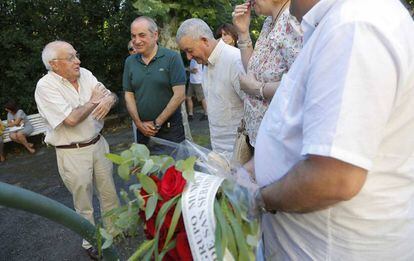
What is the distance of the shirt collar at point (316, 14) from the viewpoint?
1.06 metres

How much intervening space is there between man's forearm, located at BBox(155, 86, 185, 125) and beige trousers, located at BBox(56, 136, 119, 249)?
63 cm

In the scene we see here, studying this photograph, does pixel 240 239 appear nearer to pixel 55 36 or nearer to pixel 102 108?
pixel 102 108

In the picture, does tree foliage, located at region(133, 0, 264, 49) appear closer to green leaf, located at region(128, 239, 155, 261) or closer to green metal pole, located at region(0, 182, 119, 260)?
green metal pole, located at region(0, 182, 119, 260)

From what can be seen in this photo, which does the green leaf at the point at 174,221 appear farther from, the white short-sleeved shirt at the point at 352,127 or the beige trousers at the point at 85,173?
the beige trousers at the point at 85,173

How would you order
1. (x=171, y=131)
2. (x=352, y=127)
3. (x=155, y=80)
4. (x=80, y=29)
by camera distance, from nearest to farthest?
(x=352, y=127) → (x=155, y=80) → (x=171, y=131) → (x=80, y=29)

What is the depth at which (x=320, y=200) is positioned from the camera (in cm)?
100

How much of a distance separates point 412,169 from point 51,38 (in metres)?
8.63

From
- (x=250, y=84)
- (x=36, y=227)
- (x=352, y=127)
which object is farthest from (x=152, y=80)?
(x=352, y=127)

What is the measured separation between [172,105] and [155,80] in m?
0.31

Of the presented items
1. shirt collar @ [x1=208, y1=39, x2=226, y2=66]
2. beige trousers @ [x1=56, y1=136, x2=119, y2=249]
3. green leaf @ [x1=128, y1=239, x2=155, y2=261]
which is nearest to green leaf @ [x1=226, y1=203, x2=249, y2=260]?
green leaf @ [x1=128, y1=239, x2=155, y2=261]

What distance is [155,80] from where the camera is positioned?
3967 mm

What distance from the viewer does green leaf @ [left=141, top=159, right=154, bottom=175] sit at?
1.11m

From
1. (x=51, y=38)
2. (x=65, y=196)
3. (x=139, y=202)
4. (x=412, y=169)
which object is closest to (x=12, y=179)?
(x=65, y=196)

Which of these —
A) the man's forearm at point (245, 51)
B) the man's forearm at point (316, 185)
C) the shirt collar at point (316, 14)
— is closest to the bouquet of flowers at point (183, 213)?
the man's forearm at point (316, 185)
